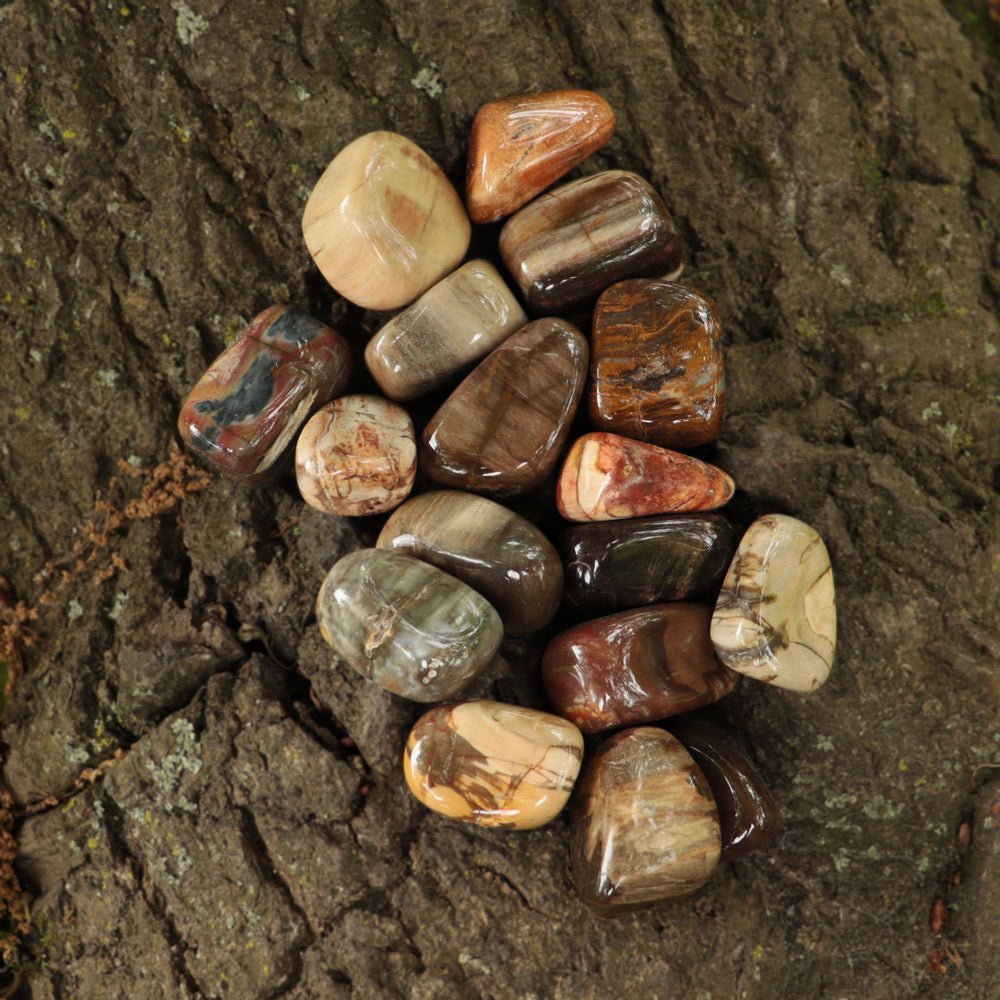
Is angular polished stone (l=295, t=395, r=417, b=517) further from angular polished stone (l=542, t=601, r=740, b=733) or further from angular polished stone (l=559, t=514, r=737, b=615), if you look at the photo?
angular polished stone (l=542, t=601, r=740, b=733)

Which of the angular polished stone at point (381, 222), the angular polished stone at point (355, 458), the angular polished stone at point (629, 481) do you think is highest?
the angular polished stone at point (381, 222)

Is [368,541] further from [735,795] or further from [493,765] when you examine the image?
[735,795]

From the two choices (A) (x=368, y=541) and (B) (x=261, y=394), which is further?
(A) (x=368, y=541)

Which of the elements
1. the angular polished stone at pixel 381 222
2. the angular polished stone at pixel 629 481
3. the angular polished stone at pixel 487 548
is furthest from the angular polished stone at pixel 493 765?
the angular polished stone at pixel 381 222

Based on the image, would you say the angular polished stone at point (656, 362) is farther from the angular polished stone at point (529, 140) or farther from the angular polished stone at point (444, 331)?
the angular polished stone at point (529, 140)

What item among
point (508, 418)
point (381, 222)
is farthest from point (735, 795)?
point (381, 222)

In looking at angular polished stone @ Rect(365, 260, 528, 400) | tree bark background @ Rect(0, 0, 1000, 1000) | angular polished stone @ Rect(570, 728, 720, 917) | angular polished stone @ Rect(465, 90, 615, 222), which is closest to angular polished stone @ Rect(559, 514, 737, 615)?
tree bark background @ Rect(0, 0, 1000, 1000)

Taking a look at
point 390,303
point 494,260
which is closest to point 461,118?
point 494,260
